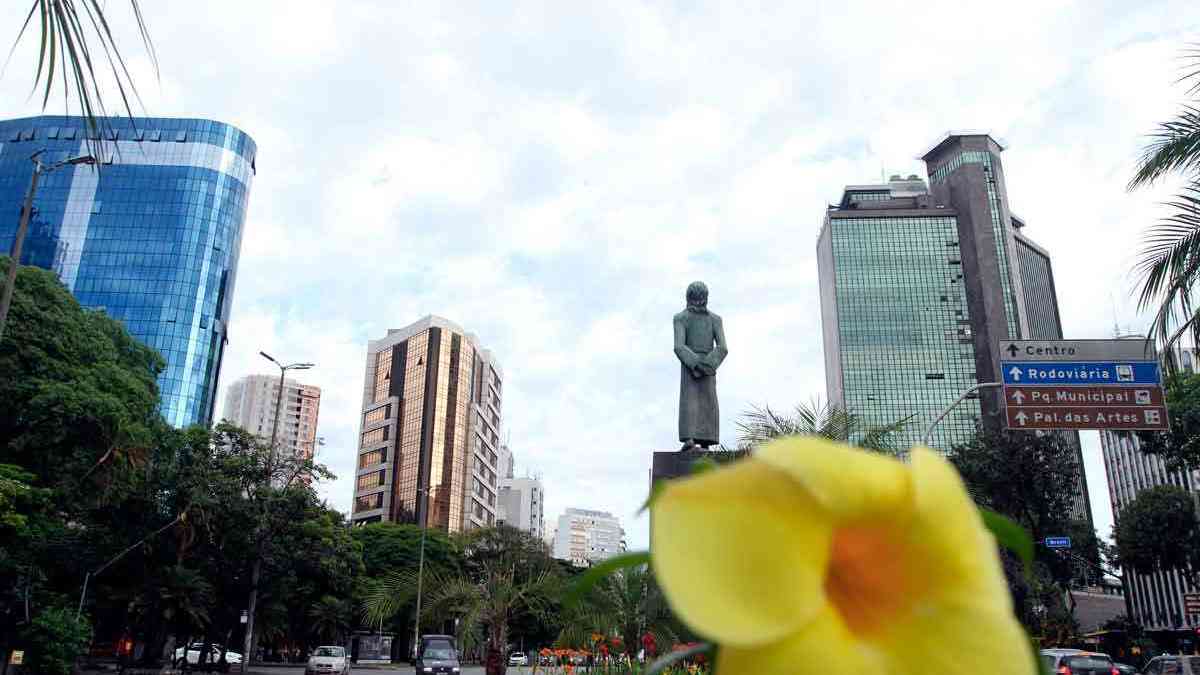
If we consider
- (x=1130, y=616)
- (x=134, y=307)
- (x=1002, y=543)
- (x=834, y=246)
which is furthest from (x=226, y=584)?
(x=834, y=246)

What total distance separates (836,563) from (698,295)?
25.8 feet

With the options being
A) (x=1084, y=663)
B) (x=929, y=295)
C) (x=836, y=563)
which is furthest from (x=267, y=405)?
(x=836, y=563)

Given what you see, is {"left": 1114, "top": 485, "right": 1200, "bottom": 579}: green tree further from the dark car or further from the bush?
the bush

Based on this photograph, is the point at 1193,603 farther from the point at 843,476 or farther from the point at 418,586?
the point at 843,476

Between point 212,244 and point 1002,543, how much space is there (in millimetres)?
73729

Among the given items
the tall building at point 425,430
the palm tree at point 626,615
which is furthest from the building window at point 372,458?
the palm tree at point 626,615

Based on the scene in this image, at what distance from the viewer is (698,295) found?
8258 millimetres

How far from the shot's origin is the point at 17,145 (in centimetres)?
6769

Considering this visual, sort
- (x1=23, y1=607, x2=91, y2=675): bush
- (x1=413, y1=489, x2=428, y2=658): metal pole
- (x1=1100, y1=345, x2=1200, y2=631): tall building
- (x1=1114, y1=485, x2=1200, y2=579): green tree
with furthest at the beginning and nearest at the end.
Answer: (x1=1100, y1=345, x2=1200, y2=631): tall building
(x1=1114, y1=485, x2=1200, y2=579): green tree
(x1=23, y1=607, x2=91, y2=675): bush
(x1=413, y1=489, x2=428, y2=658): metal pole

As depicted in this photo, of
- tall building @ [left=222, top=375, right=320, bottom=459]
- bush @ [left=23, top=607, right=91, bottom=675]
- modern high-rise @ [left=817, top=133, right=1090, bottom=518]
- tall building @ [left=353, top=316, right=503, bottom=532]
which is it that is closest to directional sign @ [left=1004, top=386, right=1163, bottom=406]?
bush @ [left=23, top=607, right=91, bottom=675]

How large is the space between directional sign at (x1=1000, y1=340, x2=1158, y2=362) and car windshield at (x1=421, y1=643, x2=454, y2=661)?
15.5m

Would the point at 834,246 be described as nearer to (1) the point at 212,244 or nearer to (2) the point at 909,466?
(1) the point at 212,244

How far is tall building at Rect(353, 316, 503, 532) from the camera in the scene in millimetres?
67688

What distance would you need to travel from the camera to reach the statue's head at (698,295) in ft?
27.1
